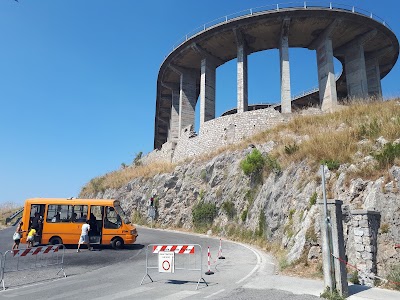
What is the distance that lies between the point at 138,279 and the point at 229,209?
40.8ft

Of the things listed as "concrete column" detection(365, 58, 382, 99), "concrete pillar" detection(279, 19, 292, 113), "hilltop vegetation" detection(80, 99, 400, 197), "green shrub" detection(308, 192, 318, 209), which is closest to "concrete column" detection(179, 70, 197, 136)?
"hilltop vegetation" detection(80, 99, 400, 197)

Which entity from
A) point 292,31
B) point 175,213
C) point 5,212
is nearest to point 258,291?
point 175,213

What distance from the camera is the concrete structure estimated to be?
29.3m

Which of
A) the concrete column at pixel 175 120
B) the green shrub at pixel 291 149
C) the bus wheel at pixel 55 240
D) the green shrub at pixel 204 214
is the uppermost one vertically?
the concrete column at pixel 175 120

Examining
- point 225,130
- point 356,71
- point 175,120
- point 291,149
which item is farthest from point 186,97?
point 291,149

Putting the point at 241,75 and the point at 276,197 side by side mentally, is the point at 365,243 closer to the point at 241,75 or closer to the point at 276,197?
the point at 276,197

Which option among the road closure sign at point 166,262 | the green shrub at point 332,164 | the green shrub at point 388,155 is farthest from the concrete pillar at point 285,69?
the road closure sign at point 166,262

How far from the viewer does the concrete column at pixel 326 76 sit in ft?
96.4

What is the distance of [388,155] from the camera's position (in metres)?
11.4

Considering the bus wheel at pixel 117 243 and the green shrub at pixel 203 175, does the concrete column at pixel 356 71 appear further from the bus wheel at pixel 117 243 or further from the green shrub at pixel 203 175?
the bus wheel at pixel 117 243

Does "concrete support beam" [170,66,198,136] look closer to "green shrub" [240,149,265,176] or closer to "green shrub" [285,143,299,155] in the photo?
"green shrub" [240,149,265,176]

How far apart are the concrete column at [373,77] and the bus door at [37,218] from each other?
36140 millimetres

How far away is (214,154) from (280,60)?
12570 millimetres

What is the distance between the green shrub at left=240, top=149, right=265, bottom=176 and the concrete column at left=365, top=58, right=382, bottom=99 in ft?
75.9
